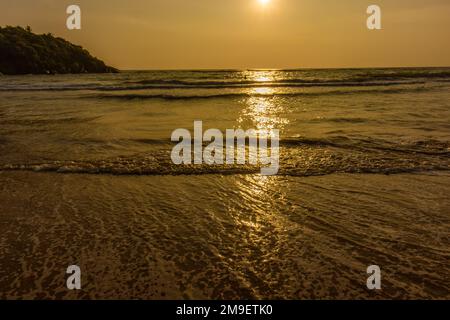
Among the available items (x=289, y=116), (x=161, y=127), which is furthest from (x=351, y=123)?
(x=161, y=127)

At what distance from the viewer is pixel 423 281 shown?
2.76m

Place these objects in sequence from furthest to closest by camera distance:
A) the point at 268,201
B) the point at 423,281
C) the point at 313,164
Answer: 1. the point at 313,164
2. the point at 268,201
3. the point at 423,281

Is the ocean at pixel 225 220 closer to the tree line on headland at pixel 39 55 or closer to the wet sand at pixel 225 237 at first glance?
the wet sand at pixel 225 237

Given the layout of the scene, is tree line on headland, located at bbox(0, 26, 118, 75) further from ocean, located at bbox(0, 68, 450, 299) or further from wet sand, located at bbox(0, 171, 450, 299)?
wet sand, located at bbox(0, 171, 450, 299)

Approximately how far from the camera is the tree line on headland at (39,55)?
189ft

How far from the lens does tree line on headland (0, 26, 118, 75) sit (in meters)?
57.6

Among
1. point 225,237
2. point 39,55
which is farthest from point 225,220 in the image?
point 39,55

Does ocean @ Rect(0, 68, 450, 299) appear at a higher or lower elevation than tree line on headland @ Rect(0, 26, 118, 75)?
lower

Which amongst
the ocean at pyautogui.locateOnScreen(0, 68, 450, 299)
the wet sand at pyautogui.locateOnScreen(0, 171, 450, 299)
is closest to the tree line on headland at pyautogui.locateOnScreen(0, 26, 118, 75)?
the ocean at pyautogui.locateOnScreen(0, 68, 450, 299)

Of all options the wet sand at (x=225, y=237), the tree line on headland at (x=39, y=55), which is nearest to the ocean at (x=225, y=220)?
the wet sand at (x=225, y=237)

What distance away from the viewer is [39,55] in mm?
61812
